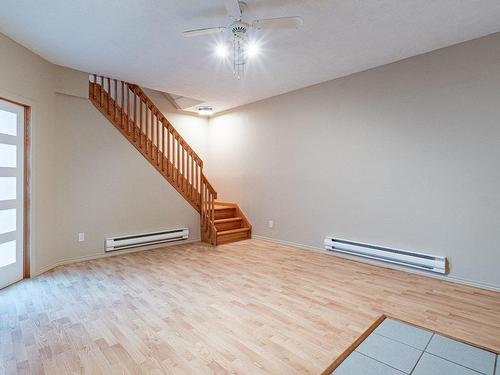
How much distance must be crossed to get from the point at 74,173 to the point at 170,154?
6.13 feet

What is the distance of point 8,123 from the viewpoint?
3.15 metres

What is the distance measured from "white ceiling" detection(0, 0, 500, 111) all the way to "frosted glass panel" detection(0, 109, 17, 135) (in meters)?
0.86

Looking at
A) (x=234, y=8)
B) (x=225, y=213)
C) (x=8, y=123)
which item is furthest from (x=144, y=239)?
(x=234, y=8)

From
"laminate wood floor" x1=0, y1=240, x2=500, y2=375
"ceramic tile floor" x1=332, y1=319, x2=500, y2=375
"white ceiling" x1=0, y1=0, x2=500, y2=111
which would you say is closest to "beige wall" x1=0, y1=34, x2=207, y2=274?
"white ceiling" x1=0, y1=0, x2=500, y2=111

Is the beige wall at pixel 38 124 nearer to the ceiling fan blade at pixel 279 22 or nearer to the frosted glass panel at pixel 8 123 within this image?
the frosted glass panel at pixel 8 123

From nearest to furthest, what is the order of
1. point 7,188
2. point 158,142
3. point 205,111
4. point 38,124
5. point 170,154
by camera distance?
point 7,188
point 38,124
point 158,142
point 170,154
point 205,111

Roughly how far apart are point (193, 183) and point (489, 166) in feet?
15.3

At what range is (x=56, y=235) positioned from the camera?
3863 mm

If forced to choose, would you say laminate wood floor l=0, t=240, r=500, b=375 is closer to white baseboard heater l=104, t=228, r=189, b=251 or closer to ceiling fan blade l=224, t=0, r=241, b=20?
white baseboard heater l=104, t=228, r=189, b=251

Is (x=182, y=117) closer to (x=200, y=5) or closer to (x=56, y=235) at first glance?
(x=56, y=235)

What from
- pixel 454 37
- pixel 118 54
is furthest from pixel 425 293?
pixel 118 54

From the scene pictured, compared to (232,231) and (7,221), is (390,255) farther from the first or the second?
(7,221)

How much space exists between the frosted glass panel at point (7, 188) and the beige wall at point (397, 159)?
386 centimetres

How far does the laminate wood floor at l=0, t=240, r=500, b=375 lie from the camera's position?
6.12 feet
